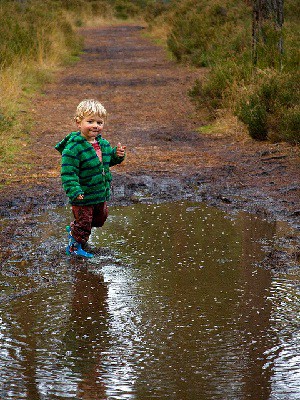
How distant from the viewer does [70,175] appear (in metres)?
5.30

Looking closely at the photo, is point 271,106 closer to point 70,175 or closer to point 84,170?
point 84,170

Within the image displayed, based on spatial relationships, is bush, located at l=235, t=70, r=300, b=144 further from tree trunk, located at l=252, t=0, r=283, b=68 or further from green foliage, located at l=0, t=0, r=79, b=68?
green foliage, located at l=0, t=0, r=79, b=68

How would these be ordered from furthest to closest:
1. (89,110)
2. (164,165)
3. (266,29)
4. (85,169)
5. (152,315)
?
(266,29), (164,165), (85,169), (89,110), (152,315)

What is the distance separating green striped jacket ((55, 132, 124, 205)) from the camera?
5285 millimetres

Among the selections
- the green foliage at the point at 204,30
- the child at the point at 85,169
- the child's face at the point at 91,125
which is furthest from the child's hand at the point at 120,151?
the green foliage at the point at 204,30

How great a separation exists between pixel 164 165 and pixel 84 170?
325cm

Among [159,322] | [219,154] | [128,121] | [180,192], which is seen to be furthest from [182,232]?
[128,121]

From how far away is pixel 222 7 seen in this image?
22.0 metres

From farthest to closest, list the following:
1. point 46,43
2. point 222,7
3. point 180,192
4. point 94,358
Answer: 1. point 222,7
2. point 46,43
3. point 180,192
4. point 94,358

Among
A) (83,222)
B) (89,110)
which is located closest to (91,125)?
(89,110)

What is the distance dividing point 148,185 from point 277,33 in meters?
5.54

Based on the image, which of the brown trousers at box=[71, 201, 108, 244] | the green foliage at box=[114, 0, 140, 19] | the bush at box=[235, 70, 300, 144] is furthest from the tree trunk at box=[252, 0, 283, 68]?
the green foliage at box=[114, 0, 140, 19]

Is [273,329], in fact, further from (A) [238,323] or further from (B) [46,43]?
(B) [46,43]

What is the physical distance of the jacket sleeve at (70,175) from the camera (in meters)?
5.23
